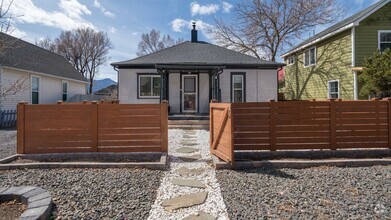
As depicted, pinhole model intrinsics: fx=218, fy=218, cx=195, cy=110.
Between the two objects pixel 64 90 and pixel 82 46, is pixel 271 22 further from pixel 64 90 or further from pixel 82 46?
pixel 82 46

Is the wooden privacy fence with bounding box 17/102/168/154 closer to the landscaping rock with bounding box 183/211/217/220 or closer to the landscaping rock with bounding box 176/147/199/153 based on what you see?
the landscaping rock with bounding box 176/147/199/153

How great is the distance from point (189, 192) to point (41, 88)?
15.8m

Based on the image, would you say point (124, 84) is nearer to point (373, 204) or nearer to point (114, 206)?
point (114, 206)

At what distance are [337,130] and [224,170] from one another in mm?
2881

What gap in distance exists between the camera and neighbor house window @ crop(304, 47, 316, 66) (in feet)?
51.5

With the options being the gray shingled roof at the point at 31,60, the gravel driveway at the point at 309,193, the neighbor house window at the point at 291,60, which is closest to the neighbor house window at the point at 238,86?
the neighbor house window at the point at 291,60

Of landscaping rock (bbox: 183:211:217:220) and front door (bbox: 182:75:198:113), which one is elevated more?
front door (bbox: 182:75:198:113)

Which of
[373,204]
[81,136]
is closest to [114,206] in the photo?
[81,136]

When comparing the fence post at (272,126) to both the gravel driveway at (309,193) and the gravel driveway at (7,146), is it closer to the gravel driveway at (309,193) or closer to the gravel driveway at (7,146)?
the gravel driveway at (309,193)

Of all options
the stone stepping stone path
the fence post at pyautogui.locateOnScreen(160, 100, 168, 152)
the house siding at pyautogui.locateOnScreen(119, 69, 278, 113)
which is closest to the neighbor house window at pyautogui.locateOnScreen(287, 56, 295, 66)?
the house siding at pyautogui.locateOnScreen(119, 69, 278, 113)

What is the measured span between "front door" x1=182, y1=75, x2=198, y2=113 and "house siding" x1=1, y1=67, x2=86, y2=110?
762 centimetres

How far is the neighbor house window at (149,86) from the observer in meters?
12.3

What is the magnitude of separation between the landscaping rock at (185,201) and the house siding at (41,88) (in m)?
10.8

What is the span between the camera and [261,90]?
12773mm
